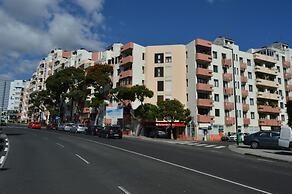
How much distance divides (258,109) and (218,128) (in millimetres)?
12958

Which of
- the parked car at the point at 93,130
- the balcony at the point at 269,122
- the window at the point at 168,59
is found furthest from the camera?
the balcony at the point at 269,122

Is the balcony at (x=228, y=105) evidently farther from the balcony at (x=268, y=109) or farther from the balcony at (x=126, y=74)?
the balcony at (x=126, y=74)

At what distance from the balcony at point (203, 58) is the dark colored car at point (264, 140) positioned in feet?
101

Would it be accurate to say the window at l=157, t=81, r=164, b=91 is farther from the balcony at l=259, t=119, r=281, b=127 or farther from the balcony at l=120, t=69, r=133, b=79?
the balcony at l=259, t=119, r=281, b=127

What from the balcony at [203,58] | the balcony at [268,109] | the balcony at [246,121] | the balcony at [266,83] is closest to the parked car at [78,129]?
the balcony at [203,58]

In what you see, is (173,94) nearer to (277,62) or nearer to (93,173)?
(277,62)

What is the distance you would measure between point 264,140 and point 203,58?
32.6m

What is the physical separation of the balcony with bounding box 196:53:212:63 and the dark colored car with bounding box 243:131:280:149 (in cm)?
3084

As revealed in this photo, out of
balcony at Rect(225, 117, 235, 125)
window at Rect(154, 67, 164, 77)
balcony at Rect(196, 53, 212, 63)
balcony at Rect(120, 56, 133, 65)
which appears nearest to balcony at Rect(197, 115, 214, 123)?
balcony at Rect(225, 117, 235, 125)

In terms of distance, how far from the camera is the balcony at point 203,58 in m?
56.8

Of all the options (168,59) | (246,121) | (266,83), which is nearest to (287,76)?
(266,83)

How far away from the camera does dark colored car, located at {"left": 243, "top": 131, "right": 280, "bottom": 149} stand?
2581 cm

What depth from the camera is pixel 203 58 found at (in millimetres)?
57250

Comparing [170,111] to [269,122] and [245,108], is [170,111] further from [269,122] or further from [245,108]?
[269,122]
